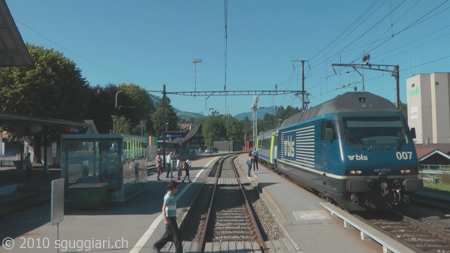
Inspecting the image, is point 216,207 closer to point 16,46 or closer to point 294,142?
point 294,142

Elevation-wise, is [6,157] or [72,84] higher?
[72,84]

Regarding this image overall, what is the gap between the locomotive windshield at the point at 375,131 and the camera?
977 centimetres

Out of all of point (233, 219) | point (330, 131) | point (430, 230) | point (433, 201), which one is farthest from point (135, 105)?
point (430, 230)

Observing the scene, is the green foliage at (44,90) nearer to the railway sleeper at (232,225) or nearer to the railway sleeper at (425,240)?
the railway sleeper at (232,225)

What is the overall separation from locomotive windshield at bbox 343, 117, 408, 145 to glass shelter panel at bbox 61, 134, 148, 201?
24.0ft

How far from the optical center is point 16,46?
→ 14.4 metres

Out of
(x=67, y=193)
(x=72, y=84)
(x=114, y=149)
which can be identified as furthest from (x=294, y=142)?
(x=72, y=84)

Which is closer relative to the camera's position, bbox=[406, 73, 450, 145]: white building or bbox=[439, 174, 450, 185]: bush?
bbox=[439, 174, 450, 185]: bush

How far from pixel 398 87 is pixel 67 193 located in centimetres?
1552

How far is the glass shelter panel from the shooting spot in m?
12.5

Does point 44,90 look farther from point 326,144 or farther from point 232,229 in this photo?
point 326,144

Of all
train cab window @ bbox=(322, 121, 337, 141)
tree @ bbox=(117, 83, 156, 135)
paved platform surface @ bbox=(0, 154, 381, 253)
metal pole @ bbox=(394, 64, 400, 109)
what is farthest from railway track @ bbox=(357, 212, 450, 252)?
tree @ bbox=(117, 83, 156, 135)
